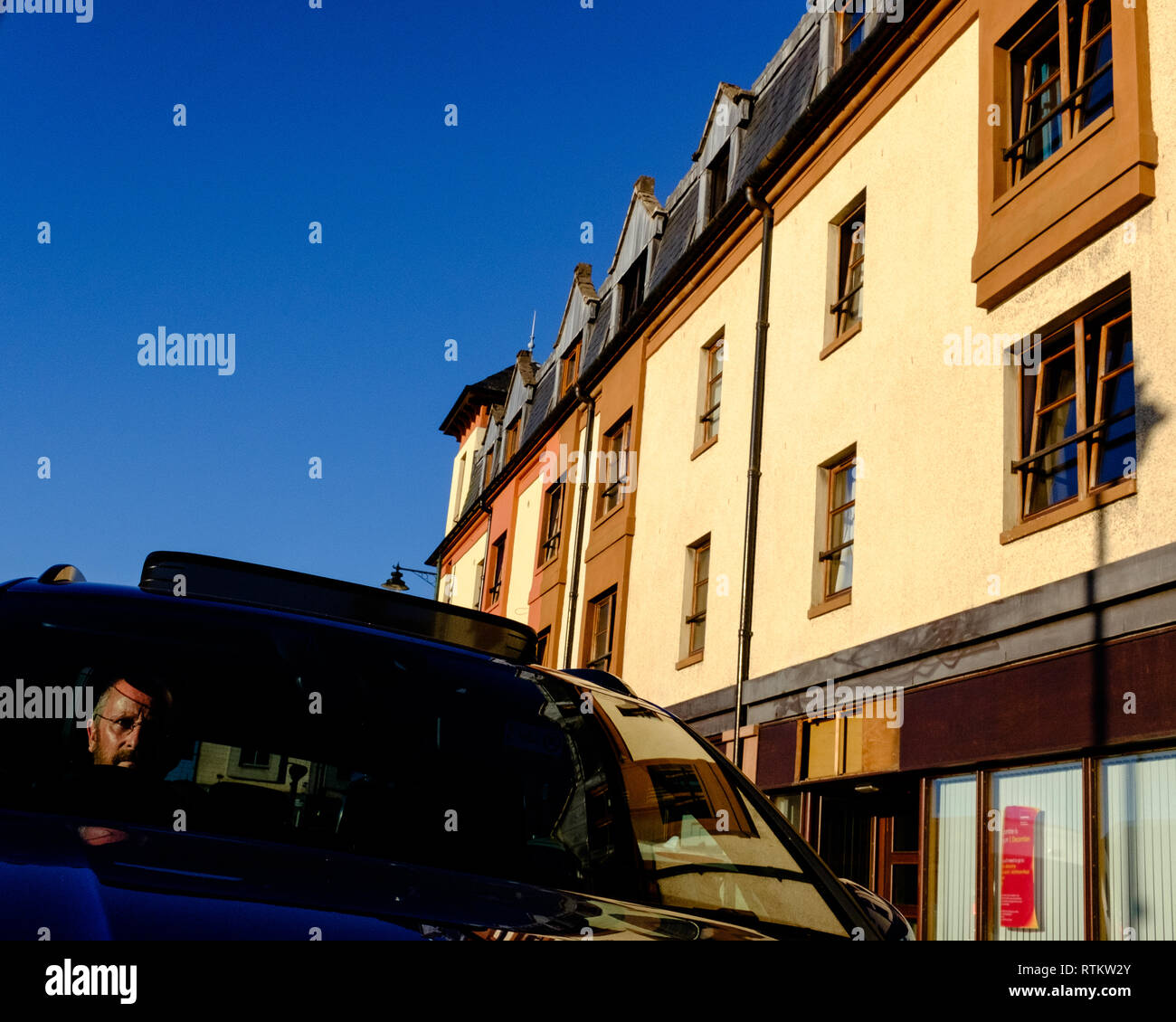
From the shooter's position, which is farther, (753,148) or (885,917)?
(753,148)

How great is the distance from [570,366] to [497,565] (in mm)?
6471

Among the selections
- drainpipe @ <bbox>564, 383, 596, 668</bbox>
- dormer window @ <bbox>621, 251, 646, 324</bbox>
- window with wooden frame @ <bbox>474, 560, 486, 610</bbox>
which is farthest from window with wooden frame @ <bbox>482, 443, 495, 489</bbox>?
dormer window @ <bbox>621, 251, 646, 324</bbox>

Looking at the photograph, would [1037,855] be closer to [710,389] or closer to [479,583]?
[710,389]

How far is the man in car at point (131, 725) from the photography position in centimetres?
260

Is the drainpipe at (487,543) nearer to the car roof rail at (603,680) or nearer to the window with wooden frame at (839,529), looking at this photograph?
the window with wooden frame at (839,529)

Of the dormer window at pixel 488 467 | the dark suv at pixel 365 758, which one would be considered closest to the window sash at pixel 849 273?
the dark suv at pixel 365 758

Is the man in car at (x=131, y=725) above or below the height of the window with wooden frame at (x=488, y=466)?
below

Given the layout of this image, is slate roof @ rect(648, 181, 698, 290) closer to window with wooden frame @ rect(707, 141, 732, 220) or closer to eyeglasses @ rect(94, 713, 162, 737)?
window with wooden frame @ rect(707, 141, 732, 220)

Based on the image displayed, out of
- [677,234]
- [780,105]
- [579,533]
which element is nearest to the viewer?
[780,105]

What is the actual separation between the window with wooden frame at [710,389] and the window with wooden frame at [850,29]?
4.65 metres

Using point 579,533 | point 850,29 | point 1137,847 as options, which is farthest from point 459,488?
point 1137,847

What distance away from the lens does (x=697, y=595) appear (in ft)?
58.1

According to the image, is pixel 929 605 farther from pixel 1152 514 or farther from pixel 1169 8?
pixel 1169 8

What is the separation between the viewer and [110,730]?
2.74 meters
